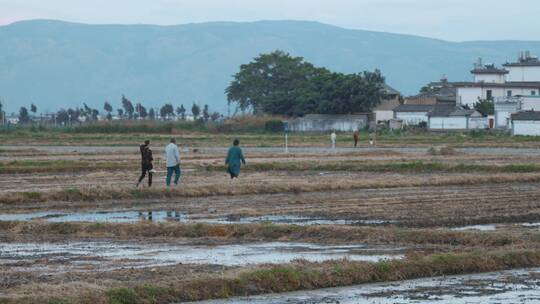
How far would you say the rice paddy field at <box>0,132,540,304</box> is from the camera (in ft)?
45.8

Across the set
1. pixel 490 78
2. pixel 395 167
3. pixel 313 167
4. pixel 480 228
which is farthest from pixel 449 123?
pixel 480 228

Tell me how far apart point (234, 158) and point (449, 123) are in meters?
71.9

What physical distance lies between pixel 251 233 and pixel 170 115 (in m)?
166

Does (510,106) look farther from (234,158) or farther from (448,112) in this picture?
(234,158)

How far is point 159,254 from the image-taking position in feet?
57.3

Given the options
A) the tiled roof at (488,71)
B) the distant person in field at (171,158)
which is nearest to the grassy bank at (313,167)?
the distant person in field at (171,158)

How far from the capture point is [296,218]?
23.6 m

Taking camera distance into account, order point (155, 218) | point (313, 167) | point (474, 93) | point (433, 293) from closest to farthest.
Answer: point (433, 293)
point (155, 218)
point (313, 167)
point (474, 93)

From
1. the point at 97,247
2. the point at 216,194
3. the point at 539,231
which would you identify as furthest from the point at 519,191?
the point at 97,247

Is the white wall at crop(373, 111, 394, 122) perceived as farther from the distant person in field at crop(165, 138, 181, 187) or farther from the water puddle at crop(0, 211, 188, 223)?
the water puddle at crop(0, 211, 188, 223)

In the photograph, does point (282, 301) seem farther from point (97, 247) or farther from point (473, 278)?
point (97, 247)

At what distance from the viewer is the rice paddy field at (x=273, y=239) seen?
45.8ft

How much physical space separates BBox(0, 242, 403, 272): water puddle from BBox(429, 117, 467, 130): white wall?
278 ft

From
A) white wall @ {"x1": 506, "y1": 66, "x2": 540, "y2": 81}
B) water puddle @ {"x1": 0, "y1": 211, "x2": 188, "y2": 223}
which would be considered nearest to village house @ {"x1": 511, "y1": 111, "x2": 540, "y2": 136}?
white wall @ {"x1": 506, "y1": 66, "x2": 540, "y2": 81}
